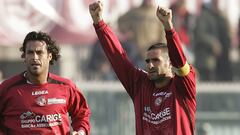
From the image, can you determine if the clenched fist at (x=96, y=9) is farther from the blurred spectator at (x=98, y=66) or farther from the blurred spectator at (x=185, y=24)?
the blurred spectator at (x=98, y=66)

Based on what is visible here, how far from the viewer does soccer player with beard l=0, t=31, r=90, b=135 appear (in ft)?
30.8

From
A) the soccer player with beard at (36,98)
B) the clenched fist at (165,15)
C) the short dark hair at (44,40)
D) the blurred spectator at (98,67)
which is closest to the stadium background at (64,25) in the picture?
the blurred spectator at (98,67)

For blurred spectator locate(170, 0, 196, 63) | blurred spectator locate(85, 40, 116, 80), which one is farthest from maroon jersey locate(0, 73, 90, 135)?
blurred spectator locate(85, 40, 116, 80)

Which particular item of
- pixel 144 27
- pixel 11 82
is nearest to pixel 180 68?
pixel 11 82

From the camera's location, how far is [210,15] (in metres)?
22.1

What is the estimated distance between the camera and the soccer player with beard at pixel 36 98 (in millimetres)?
9375

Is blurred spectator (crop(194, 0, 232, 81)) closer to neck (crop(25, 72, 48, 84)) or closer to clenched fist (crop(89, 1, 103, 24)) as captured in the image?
clenched fist (crop(89, 1, 103, 24))

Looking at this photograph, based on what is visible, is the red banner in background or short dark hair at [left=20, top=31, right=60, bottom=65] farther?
the red banner in background

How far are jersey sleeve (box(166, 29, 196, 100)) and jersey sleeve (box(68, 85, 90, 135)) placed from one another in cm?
105

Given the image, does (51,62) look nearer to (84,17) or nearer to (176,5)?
(176,5)

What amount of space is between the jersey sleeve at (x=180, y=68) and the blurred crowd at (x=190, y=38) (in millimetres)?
12456

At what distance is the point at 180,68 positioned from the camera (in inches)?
354

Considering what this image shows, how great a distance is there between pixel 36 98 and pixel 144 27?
47.5 feet

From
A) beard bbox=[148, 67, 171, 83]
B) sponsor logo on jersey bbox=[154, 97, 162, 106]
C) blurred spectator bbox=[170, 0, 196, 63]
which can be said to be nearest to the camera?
beard bbox=[148, 67, 171, 83]
